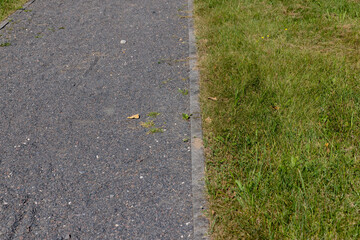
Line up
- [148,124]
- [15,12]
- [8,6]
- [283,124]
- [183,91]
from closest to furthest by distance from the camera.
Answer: [283,124] → [148,124] → [183,91] → [15,12] → [8,6]

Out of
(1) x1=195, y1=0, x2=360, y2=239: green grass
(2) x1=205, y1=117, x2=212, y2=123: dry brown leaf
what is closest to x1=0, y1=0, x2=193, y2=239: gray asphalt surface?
(2) x1=205, y1=117, x2=212, y2=123: dry brown leaf

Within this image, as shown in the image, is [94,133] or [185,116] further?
[185,116]

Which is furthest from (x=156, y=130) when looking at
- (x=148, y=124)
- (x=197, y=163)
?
(x=197, y=163)

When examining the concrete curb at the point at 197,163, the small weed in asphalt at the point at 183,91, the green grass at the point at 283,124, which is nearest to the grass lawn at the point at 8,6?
the green grass at the point at 283,124

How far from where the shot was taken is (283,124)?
3639mm

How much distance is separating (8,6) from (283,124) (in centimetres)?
657

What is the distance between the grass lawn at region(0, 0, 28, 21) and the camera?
7395 millimetres

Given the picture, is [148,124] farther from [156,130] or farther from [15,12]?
[15,12]

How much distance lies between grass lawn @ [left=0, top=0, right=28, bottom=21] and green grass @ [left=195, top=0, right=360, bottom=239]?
3906mm

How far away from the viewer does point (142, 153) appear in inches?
142

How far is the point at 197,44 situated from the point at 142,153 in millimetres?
2673

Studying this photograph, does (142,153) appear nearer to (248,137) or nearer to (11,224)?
(248,137)

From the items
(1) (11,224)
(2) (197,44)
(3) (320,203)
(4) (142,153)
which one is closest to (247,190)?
(3) (320,203)

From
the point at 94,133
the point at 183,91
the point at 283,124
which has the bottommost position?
the point at 183,91
